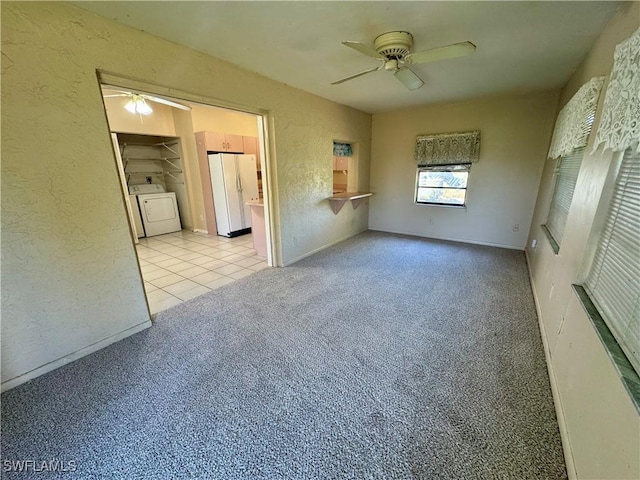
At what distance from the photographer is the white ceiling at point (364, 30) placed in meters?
1.66

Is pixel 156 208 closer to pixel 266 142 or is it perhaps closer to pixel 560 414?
pixel 266 142

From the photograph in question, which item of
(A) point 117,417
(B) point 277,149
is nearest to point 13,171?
(A) point 117,417

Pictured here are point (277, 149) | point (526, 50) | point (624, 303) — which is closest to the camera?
point (624, 303)

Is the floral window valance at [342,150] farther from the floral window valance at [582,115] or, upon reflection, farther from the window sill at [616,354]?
the window sill at [616,354]

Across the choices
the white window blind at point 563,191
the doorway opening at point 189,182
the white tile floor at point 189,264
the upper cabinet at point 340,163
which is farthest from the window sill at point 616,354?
the upper cabinet at point 340,163

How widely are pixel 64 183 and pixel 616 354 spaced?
3.03m

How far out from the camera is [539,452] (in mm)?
1225

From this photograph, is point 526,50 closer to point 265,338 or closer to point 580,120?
point 580,120

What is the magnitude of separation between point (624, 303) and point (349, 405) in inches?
53.9

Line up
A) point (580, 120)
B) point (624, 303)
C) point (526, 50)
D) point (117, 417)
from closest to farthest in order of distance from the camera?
point (624, 303) < point (117, 417) < point (580, 120) < point (526, 50)

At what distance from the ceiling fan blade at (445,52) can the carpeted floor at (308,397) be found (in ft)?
6.89

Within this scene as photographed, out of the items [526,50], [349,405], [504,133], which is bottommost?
[349,405]

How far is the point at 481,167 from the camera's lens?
13.9 ft

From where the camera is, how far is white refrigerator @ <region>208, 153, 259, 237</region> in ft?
15.8
